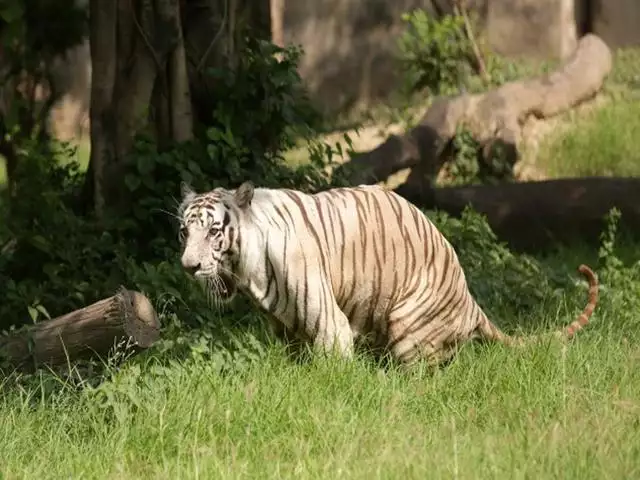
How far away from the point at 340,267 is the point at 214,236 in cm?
66

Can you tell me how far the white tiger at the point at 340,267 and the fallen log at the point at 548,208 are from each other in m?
3.03

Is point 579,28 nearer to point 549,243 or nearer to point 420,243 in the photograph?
point 549,243

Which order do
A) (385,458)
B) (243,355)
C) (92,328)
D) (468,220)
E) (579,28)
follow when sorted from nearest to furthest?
(385,458)
(92,328)
(243,355)
(468,220)
(579,28)

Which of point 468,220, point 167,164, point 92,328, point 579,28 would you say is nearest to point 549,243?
point 468,220

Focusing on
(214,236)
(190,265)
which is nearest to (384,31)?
(214,236)

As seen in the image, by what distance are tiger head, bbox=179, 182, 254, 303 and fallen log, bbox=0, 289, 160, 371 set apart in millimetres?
356

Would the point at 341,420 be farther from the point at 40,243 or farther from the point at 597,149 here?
the point at 597,149

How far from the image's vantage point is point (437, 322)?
20.4ft

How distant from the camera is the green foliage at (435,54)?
13.5 m

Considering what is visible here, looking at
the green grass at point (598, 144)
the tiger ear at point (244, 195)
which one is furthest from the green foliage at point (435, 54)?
the tiger ear at point (244, 195)

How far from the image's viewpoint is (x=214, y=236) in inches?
221

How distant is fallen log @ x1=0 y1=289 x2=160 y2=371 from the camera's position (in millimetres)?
5169

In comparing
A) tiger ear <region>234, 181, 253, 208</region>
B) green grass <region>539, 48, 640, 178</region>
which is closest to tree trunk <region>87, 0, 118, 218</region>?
tiger ear <region>234, 181, 253, 208</region>

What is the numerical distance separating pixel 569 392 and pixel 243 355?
1.41m
